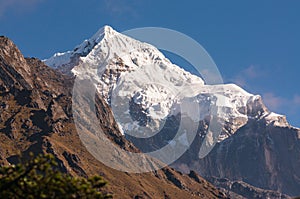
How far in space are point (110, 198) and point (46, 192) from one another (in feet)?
21.4

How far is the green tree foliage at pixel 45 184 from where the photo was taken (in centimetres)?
4491

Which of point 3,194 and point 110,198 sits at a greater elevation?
point 110,198

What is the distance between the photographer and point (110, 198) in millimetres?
50562

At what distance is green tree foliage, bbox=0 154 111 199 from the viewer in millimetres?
44906

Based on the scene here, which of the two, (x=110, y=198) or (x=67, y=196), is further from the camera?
(x=110, y=198)

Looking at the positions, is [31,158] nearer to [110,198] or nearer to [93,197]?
[93,197]

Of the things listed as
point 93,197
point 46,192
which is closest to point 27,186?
point 46,192

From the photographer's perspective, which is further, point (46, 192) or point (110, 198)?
point (110, 198)

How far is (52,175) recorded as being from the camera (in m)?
45.4

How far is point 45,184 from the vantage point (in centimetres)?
4569

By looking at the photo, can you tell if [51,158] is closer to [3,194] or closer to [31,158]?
[31,158]

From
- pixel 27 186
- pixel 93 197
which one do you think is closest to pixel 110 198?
pixel 93 197

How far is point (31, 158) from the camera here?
44188 millimetres

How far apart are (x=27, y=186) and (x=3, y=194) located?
1734 millimetres
